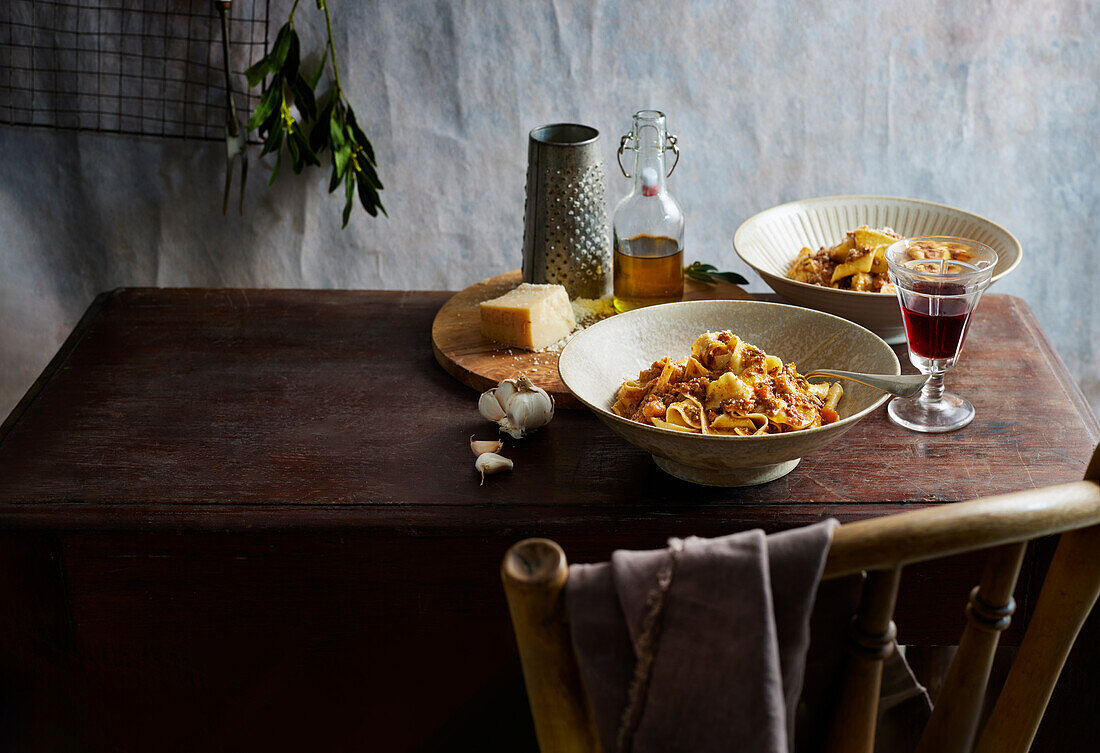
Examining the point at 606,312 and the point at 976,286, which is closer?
the point at 976,286

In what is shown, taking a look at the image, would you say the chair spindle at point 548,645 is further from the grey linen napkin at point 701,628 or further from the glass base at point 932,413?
the glass base at point 932,413

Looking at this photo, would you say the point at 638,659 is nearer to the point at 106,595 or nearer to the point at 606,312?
the point at 106,595

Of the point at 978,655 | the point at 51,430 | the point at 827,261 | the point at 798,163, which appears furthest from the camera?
the point at 798,163

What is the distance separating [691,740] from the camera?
57 centimetres

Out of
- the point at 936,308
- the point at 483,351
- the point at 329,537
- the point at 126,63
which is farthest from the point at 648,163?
the point at 126,63

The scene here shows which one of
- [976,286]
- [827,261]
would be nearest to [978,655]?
[976,286]

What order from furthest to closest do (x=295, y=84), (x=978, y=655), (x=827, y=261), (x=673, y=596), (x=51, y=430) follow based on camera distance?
(x=295, y=84), (x=827, y=261), (x=51, y=430), (x=978, y=655), (x=673, y=596)

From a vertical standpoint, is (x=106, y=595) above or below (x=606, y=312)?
below

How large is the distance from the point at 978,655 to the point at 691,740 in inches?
9.3

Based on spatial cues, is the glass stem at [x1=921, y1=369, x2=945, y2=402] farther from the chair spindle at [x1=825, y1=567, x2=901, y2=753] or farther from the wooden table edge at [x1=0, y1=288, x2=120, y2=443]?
the wooden table edge at [x1=0, y1=288, x2=120, y2=443]

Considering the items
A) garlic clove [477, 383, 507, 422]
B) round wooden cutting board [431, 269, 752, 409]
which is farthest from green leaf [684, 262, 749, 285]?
garlic clove [477, 383, 507, 422]

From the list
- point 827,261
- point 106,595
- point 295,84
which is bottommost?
point 106,595

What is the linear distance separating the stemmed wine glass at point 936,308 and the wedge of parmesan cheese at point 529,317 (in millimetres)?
443

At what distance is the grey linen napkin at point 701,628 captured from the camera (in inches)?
21.5
